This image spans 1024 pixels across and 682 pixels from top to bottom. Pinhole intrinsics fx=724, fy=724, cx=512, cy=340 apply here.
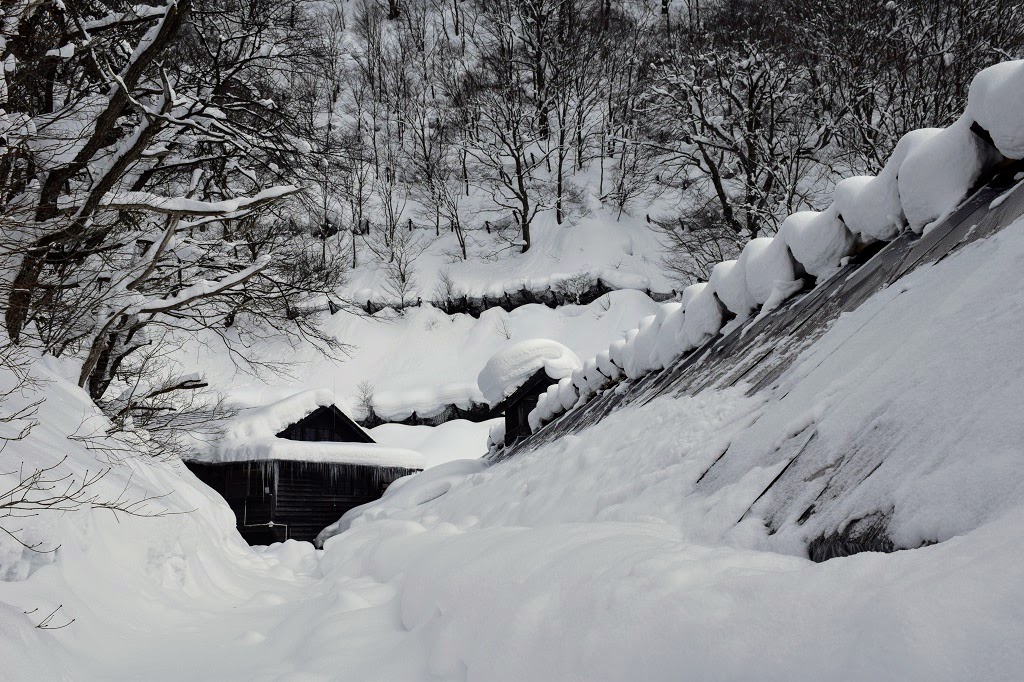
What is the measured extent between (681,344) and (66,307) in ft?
15.1

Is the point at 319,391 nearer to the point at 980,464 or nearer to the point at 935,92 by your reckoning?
the point at 935,92

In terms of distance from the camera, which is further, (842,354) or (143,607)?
(143,607)

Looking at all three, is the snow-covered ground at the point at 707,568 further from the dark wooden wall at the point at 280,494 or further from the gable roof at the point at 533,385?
the dark wooden wall at the point at 280,494

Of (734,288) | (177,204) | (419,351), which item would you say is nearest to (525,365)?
(177,204)

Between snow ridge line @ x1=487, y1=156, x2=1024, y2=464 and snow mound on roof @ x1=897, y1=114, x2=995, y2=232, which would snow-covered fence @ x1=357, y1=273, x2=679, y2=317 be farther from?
snow mound on roof @ x1=897, y1=114, x2=995, y2=232

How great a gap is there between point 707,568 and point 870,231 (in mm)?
1960

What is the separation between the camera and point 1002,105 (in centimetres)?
199

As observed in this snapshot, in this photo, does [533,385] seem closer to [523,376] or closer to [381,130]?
[523,376]

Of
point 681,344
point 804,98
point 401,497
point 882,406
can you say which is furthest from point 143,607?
point 804,98

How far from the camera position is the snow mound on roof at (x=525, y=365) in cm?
1002

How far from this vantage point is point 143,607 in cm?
373

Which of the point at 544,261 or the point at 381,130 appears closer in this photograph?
the point at 544,261

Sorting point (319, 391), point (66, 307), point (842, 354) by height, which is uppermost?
point (319, 391)

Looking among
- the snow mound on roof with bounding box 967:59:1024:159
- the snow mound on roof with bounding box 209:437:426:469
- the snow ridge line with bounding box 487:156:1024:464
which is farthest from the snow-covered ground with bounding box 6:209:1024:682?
the snow mound on roof with bounding box 209:437:426:469
